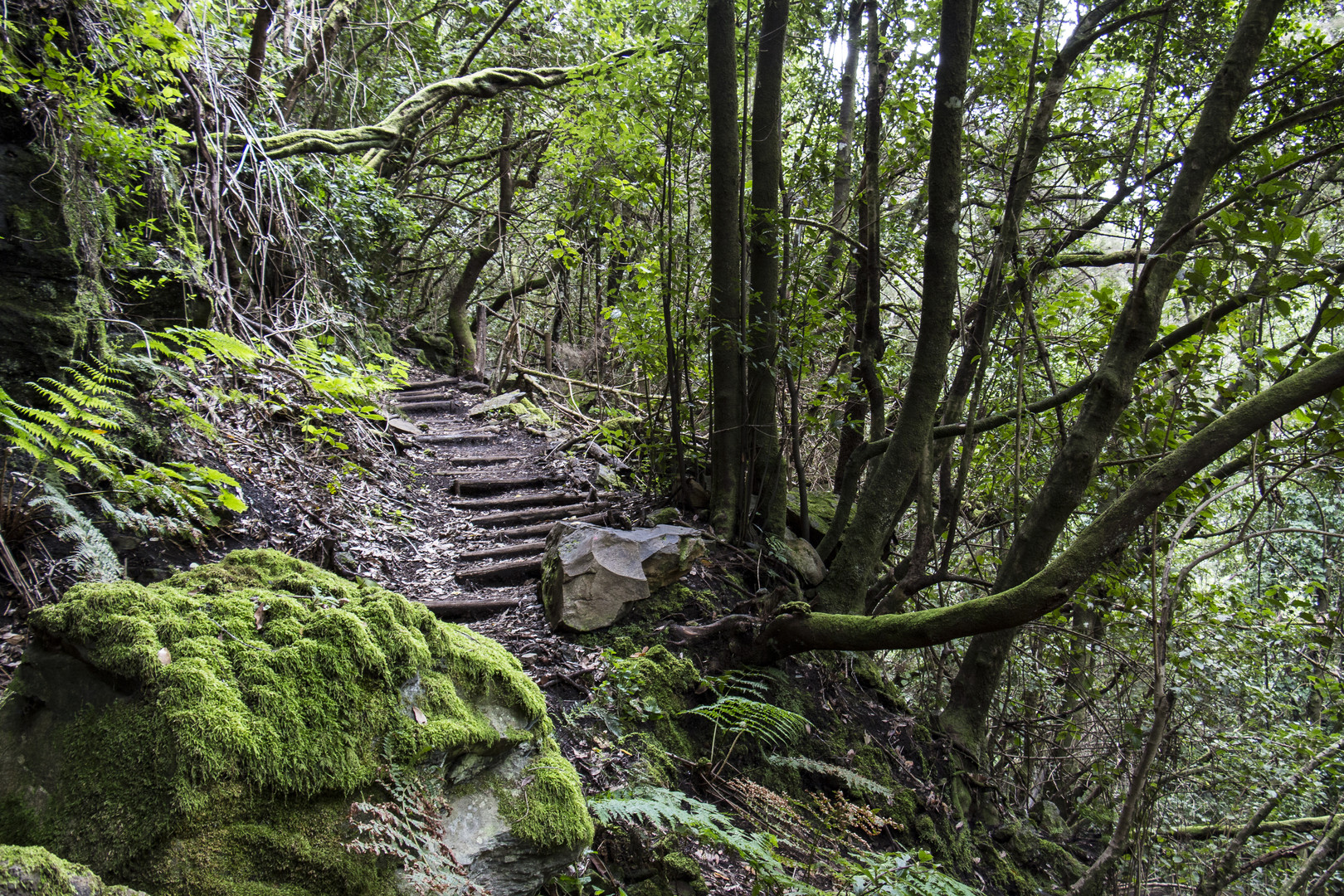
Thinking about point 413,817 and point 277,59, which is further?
point 277,59

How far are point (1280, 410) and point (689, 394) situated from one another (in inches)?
137

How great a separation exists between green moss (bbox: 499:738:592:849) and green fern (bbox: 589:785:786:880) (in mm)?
134

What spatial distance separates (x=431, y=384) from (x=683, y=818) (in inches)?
400

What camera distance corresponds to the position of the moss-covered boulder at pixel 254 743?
149 centimetres

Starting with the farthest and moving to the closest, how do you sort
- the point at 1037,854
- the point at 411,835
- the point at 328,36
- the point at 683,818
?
the point at 328,36 → the point at 1037,854 → the point at 683,818 → the point at 411,835

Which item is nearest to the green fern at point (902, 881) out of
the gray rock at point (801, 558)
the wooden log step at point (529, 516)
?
the gray rock at point (801, 558)

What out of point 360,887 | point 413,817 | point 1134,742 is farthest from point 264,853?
point 1134,742

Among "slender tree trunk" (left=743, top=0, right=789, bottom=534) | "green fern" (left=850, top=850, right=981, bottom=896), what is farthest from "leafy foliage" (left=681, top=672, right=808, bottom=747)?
"slender tree trunk" (left=743, top=0, right=789, bottom=534)

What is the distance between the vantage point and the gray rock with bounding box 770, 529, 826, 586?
5.09m

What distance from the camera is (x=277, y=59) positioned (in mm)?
8555

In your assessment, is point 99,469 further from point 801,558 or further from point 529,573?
point 801,558

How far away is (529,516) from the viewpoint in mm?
5902

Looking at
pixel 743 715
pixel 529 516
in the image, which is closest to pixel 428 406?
pixel 529 516

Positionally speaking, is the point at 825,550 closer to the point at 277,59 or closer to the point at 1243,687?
the point at 1243,687
